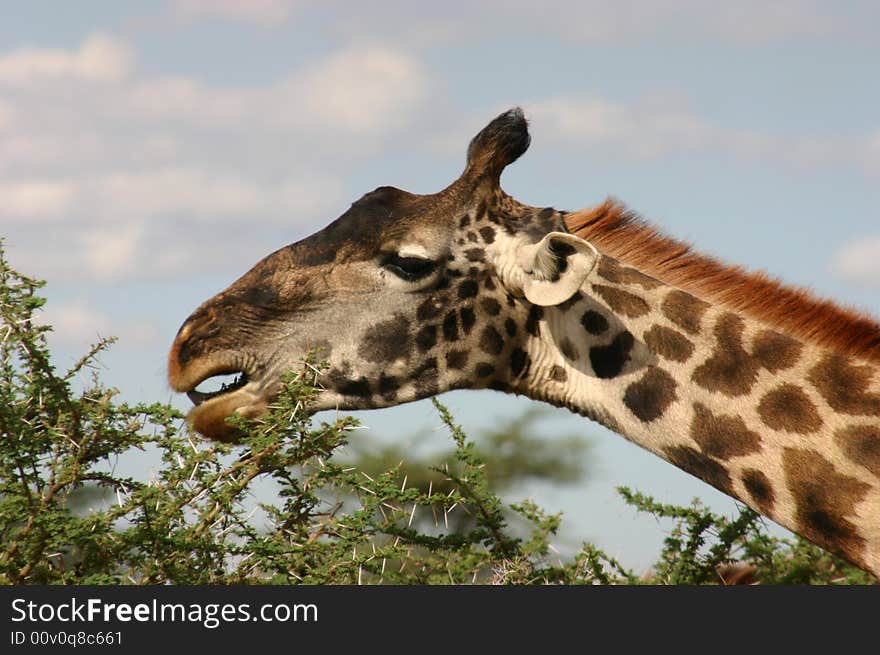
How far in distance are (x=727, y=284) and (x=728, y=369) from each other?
2.43ft

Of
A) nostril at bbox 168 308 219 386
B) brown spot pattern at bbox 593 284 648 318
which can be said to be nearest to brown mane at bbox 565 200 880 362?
brown spot pattern at bbox 593 284 648 318

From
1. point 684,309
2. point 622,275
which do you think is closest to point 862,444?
point 684,309

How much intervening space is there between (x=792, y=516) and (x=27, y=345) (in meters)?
4.58

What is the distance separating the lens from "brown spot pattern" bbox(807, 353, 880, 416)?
7199 millimetres

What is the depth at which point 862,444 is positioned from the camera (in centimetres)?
707

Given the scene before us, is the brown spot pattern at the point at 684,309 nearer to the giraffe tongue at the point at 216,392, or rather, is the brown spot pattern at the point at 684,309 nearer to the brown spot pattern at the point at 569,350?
the brown spot pattern at the point at 569,350

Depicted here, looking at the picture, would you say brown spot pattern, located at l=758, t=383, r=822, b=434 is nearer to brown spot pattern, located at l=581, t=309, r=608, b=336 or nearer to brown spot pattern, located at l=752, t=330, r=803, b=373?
brown spot pattern, located at l=752, t=330, r=803, b=373

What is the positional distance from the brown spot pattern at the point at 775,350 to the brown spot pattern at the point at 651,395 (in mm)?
572

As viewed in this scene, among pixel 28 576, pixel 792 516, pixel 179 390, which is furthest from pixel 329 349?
pixel 792 516

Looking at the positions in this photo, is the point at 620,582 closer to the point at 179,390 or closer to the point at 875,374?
the point at 875,374

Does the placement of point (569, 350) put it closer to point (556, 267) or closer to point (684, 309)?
point (556, 267)

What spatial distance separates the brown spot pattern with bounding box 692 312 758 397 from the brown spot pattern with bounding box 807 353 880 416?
0.37 metres

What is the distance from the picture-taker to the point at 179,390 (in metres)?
7.86

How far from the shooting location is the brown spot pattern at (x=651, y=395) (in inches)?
296
